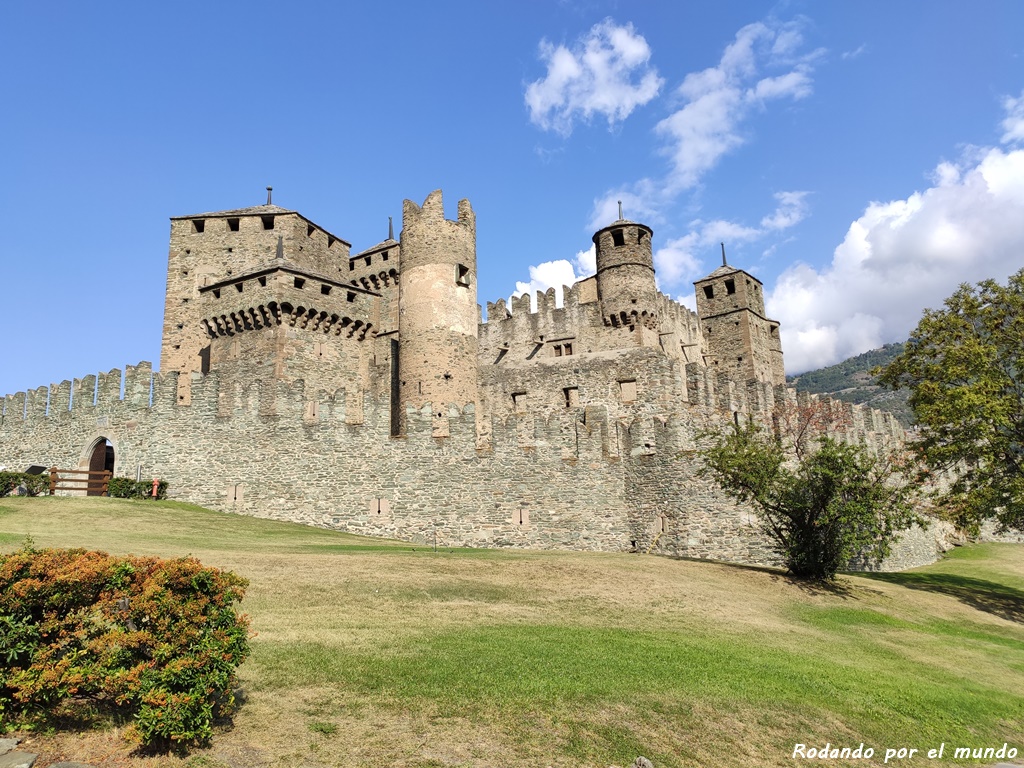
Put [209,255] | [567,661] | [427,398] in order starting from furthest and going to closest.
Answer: [209,255], [427,398], [567,661]

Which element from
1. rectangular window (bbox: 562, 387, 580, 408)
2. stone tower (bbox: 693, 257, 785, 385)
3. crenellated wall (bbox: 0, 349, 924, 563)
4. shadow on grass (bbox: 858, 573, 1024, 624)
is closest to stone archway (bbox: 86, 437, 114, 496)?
crenellated wall (bbox: 0, 349, 924, 563)

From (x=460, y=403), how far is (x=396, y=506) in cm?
864

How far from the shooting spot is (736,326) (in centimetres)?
5347

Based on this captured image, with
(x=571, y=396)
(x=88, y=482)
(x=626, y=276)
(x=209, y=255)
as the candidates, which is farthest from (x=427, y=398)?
(x=209, y=255)

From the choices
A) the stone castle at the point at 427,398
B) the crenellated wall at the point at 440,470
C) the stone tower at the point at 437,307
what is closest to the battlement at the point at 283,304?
the stone castle at the point at 427,398

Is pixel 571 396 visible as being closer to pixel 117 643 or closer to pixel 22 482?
pixel 22 482

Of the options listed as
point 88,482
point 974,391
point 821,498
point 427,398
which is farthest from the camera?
point 427,398

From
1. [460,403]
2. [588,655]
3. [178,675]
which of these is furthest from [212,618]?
[460,403]

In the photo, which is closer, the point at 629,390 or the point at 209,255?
the point at 629,390

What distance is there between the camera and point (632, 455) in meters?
27.3

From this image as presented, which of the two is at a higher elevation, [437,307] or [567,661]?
[437,307]

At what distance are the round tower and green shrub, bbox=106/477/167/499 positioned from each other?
26657 millimetres

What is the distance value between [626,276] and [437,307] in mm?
13938

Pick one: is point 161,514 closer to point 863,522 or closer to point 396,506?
point 396,506
